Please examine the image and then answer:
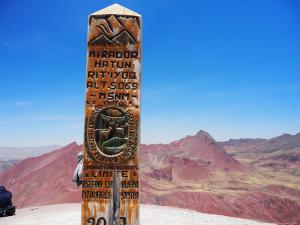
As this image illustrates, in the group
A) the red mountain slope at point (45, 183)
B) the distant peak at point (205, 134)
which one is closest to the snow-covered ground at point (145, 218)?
the red mountain slope at point (45, 183)

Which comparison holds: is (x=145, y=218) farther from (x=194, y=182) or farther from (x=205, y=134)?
(x=205, y=134)

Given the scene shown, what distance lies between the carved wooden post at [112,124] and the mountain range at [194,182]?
22204mm

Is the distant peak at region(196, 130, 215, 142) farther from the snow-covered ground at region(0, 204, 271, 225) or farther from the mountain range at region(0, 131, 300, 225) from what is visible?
the snow-covered ground at region(0, 204, 271, 225)

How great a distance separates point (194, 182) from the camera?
4675 centimetres

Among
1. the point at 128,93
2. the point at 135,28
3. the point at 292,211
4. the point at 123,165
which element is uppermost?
the point at 135,28

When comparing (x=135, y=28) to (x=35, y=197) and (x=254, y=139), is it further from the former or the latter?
(x=254, y=139)

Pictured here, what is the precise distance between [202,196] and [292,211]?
366 inches

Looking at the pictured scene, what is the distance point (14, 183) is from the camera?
3641cm

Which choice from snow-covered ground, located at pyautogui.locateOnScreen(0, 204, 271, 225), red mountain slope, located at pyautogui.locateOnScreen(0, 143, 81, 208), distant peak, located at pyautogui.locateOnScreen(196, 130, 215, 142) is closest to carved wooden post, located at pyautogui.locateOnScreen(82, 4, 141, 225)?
snow-covered ground, located at pyautogui.locateOnScreen(0, 204, 271, 225)

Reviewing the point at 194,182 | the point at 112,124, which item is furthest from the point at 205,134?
the point at 112,124

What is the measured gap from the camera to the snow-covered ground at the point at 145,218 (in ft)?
42.1

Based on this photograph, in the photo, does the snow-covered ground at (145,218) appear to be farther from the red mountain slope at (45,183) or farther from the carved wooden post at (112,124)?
the red mountain slope at (45,183)

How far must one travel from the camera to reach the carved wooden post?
17.0ft

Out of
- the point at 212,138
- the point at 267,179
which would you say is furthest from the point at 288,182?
the point at 212,138
